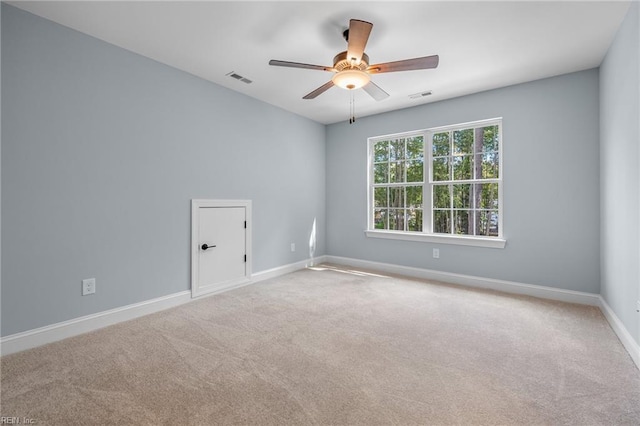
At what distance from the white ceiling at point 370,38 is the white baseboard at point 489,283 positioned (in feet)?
8.39

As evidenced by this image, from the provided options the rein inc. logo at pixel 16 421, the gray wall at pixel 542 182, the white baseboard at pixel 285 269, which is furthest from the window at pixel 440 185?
the rein inc. logo at pixel 16 421

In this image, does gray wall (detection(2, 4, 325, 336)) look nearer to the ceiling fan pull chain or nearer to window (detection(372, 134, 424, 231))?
the ceiling fan pull chain

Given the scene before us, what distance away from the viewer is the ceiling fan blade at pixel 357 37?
1.97 metres

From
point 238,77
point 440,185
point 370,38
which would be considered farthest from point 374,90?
point 440,185

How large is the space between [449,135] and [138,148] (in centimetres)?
405

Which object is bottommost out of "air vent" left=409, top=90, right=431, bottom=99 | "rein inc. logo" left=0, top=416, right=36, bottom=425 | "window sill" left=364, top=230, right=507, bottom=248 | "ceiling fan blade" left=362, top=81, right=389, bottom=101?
"rein inc. logo" left=0, top=416, right=36, bottom=425

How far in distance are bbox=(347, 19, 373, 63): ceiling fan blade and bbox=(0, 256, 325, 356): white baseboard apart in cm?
304

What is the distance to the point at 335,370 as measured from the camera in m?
1.99

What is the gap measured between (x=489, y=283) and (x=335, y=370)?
2.90 m

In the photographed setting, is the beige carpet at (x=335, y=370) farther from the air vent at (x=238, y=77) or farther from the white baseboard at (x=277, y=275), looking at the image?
the air vent at (x=238, y=77)

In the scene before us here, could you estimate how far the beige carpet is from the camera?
62.5 inches

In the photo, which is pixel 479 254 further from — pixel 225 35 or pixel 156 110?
pixel 156 110

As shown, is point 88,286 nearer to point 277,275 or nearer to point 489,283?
point 277,275

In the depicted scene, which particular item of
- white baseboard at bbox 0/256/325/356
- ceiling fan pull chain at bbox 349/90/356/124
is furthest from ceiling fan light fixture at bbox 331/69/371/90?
white baseboard at bbox 0/256/325/356
